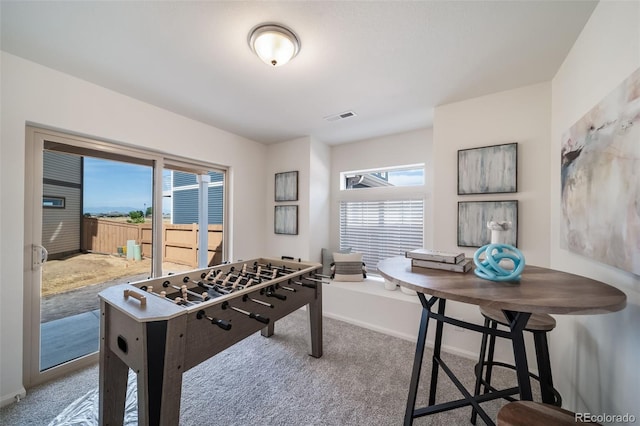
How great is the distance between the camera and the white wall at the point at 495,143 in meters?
1.99

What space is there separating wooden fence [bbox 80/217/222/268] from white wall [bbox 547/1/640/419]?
357 cm

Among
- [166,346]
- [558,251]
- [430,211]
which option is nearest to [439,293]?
[166,346]

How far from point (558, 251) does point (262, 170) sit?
3593mm

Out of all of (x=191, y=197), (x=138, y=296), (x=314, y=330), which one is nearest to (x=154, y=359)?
(x=138, y=296)

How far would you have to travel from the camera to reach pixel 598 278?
121 cm

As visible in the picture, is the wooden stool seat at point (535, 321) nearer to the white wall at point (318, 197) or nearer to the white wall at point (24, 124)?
the white wall at point (318, 197)

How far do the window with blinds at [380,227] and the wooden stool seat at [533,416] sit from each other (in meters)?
2.38

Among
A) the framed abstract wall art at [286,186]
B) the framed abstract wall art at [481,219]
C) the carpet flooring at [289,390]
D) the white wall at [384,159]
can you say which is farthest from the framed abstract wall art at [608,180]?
the framed abstract wall art at [286,186]

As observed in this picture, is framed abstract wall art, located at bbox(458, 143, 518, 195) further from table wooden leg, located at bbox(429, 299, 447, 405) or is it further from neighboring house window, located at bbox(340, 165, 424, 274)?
table wooden leg, located at bbox(429, 299, 447, 405)

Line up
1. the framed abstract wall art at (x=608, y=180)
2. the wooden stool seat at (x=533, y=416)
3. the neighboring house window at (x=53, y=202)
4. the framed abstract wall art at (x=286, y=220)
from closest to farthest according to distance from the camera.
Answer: the wooden stool seat at (x=533, y=416) < the framed abstract wall art at (x=608, y=180) < the neighboring house window at (x=53, y=202) < the framed abstract wall art at (x=286, y=220)

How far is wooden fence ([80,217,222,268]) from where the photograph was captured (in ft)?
7.34

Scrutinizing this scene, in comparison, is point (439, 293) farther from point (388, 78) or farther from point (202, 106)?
point (202, 106)

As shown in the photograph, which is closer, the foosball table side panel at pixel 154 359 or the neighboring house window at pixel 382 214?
the foosball table side panel at pixel 154 359

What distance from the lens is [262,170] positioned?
379 centimetres
